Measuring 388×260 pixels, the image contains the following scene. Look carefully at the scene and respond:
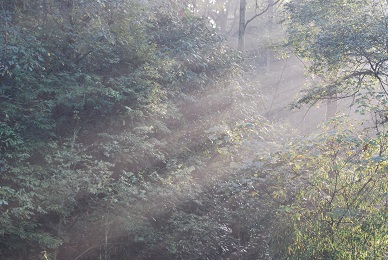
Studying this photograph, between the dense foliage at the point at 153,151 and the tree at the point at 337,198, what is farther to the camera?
the dense foliage at the point at 153,151

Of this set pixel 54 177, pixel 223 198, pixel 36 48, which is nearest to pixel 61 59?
pixel 36 48

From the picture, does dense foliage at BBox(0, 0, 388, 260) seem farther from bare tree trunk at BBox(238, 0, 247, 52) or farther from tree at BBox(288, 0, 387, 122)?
bare tree trunk at BBox(238, 0, 247, 52)

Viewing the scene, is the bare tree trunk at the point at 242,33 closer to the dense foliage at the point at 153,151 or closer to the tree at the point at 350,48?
the tree at the point at 350,48

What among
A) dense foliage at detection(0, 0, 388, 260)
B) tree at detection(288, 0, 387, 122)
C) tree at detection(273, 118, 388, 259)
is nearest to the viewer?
tree at detection(273, 118, 388, 259)

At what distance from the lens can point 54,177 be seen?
600 cm

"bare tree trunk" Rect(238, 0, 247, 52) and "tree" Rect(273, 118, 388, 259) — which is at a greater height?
"bare tree trunk" Rect(238, 0, 247, 52)

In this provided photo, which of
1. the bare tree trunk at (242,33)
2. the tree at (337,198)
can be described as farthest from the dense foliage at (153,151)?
the bare tree trunk at (242,33)

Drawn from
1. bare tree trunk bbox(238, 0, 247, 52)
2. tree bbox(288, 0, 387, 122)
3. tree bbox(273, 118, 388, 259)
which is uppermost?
bare tree trunk bbox(238, 0, 247, 52)

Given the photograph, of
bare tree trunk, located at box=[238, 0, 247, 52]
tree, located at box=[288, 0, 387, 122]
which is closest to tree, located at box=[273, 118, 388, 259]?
tree, located at box=[288, 0, 387, 122]

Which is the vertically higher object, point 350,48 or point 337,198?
point 350,48

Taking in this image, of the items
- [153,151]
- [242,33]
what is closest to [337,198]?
[153,151]

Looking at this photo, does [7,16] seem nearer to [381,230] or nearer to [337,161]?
[337,161]

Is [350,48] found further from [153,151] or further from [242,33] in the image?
[242,33]

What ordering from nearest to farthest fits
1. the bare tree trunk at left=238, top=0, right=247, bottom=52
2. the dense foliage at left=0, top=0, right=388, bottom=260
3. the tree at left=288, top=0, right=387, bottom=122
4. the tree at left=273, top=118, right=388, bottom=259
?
1. the tree at left=273, top=118, right=388, bottom=259
2. the dense foliage at left=0, top=0, right=388, bottom=260
3. the tree at left=288, top=0, right=387, bottom=122
4. the bare tree trunk at left=238, top=0, right=247, bottom=52
